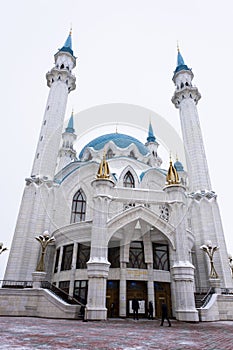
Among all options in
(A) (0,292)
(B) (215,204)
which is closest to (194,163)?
(B) (215,204)

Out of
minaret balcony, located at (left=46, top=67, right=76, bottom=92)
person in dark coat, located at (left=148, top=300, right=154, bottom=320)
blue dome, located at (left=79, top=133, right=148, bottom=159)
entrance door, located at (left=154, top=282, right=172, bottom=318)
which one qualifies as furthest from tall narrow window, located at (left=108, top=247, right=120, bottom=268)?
minaret balcony, located at (left=46, top=67, right=76, bottom=92)

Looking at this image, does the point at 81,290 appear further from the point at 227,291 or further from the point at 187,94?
the point at 187,94

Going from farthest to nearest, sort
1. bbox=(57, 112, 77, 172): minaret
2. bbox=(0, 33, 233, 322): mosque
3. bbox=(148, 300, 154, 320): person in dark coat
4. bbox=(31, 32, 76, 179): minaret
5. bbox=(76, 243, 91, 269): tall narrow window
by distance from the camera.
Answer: bbox=(57, 112, 77, 172): minaret → bbox=(31, 32, 76, 179): minaret → bbox=(76, 243, 91, 269): tall narrow window → bbox=(148, 300, 154, 320): person in dark coat → bbox=(0, 33, 233, 322): mosque

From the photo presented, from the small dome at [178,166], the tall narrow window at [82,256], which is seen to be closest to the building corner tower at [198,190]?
the small dome at [178,166]

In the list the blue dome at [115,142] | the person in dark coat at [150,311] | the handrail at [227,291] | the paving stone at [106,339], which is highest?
the blue dome at [115,142]

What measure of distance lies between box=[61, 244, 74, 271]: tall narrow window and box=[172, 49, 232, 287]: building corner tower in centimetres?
1183

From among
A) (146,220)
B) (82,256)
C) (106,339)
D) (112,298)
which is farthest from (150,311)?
(106,339)

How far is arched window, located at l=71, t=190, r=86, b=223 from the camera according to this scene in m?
25.2

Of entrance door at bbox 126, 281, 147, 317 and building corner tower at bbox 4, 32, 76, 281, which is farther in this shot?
building corner tower at bbox 4, 32, 76, 281

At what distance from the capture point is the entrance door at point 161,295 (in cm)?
1832

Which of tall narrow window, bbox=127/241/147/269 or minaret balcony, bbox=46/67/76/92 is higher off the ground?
minaret balcony, bbox=46/67/76/92

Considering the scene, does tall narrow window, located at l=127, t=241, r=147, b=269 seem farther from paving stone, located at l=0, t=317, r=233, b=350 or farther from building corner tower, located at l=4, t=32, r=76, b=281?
paving stone, located at l=0, t=317, r=233, b=350

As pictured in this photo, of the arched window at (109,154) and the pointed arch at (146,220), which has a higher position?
the arched window at (109,154)

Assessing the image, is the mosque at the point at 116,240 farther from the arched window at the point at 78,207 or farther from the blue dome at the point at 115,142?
the blue dome at the point at 115,142
